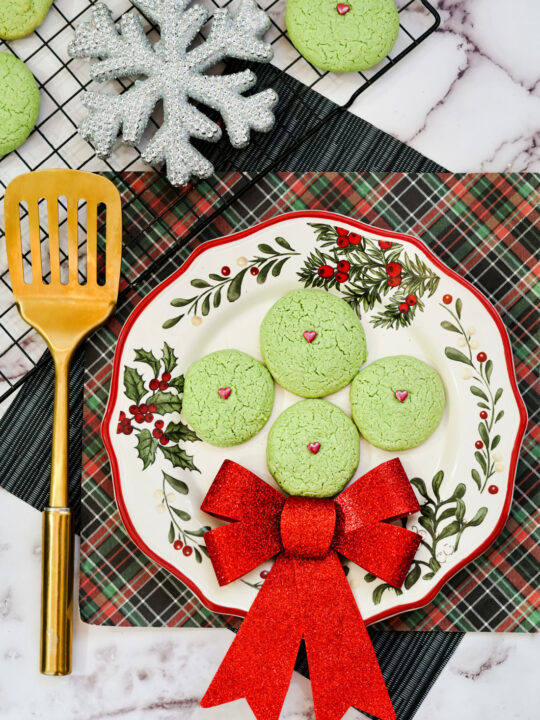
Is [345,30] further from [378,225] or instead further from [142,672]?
[142,672]

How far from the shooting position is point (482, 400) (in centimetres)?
100

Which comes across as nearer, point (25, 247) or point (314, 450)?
point (314, 450)

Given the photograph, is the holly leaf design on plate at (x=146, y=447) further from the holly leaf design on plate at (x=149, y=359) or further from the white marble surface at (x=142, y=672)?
the white marble surface at (x=142, y=672)

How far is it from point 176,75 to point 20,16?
0.26 meters

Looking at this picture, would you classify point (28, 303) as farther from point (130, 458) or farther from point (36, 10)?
point (36, 10)

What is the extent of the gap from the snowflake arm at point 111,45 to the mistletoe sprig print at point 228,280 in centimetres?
31

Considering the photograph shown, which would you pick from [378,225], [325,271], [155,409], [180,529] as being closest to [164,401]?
[155,409]

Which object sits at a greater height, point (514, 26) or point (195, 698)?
point (514, 26)

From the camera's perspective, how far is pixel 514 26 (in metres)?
1.07

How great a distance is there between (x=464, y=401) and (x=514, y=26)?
23.1 inches

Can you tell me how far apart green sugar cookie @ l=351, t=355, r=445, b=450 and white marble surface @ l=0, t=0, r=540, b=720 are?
334mm

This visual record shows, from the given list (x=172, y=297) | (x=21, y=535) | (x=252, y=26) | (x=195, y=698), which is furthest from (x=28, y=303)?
(x=195, y=698)

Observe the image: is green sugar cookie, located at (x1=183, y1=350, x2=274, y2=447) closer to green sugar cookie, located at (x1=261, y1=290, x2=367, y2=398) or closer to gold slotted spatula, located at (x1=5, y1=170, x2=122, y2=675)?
green sugar cookie, located at (x1=261, y1=290, x2=367, y2=398)

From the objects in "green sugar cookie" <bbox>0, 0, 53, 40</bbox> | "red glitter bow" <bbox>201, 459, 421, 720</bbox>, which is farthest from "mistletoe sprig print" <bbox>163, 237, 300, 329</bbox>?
"green sugar cookie" <bbox>0, 0, 53, 40</bbox>
